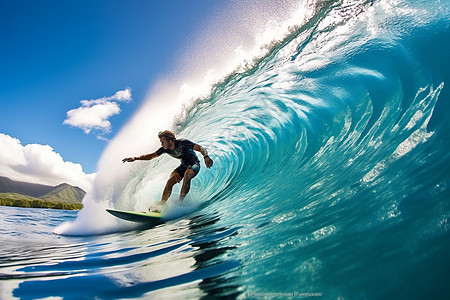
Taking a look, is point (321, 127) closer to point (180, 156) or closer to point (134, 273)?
point (180, 156)

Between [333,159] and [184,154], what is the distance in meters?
3.80

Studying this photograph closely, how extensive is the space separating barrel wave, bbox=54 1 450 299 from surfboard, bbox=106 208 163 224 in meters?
0.86

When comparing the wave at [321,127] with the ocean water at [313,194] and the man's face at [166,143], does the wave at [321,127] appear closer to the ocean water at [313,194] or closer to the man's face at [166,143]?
the ocean water at [313,194]

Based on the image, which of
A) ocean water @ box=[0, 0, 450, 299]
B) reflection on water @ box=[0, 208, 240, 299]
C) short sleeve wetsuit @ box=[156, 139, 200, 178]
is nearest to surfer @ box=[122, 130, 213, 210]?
short sleeve wetsuit @ box=[156, 139, 200, 178]

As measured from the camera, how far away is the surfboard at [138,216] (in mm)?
6297

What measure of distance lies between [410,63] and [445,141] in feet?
9.96

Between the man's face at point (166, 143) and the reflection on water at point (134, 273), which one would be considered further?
the man's face at point (166, 143)

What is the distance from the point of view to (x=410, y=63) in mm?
5258

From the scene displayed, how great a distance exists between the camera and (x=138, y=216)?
20.9ft

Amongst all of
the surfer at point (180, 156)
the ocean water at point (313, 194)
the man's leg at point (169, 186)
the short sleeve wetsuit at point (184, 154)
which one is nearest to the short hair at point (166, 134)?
the surfer at point (180, 156)

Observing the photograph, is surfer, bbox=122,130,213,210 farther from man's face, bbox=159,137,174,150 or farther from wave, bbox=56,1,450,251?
wave, bbox=56,1,450,251

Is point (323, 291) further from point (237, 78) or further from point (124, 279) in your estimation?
point (237, 78)

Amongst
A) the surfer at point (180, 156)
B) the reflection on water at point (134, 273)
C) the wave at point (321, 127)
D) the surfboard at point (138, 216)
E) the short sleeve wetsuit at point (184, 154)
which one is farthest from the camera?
the short sleeve wetsuit at point (184, 154)

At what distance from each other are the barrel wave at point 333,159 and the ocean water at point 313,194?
21 mm
